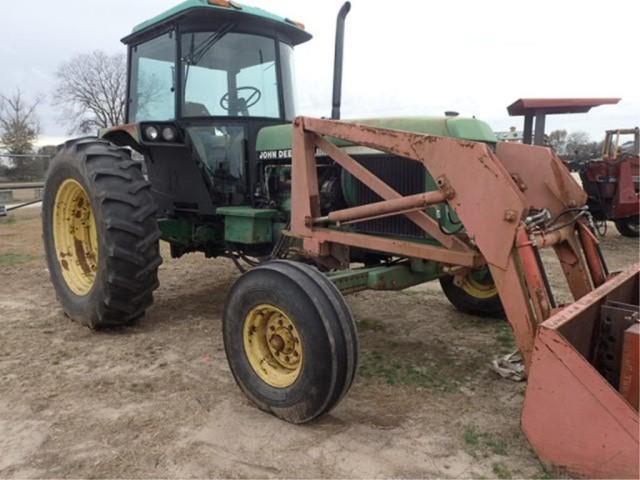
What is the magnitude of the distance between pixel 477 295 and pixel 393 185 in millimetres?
1600

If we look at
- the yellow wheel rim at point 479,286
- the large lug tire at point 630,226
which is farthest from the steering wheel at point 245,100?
the large lug tire at point 630,226

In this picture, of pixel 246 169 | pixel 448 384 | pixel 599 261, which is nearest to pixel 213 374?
pixel 448 384

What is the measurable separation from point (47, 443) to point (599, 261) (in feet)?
10.2

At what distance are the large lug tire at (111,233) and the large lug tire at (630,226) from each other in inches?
383

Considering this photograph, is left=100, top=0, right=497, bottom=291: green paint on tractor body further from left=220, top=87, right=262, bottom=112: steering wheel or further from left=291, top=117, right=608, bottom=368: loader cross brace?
left=291, top=117, right=608, bottom=368: loader cross brace

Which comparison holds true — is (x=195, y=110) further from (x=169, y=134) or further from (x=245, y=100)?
(x=245, y=100)

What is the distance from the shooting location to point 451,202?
2.79 m

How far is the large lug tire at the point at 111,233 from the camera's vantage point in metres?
3.92

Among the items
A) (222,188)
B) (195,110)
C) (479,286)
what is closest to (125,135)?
(195,110)

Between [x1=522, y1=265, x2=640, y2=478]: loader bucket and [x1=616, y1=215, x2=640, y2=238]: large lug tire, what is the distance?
30.3 ft

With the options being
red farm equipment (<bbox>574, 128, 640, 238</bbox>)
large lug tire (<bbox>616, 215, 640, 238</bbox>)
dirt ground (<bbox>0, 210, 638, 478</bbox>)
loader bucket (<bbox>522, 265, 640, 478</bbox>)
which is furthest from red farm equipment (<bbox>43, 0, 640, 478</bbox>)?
large lug tire (<bbox>616, 215, 640, 238</bbox>)

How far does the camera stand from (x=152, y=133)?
435cm

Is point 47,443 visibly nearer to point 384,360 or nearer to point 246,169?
point 384,360

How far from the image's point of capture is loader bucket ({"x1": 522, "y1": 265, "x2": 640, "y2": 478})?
2.06 meters
